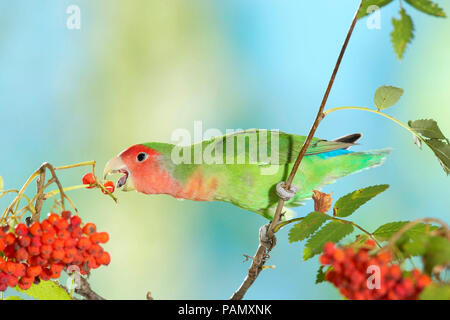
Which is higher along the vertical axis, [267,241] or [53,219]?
[53,219]

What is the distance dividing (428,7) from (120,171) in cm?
86

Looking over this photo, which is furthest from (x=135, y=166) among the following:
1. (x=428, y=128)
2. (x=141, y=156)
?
(x=428, y=128)

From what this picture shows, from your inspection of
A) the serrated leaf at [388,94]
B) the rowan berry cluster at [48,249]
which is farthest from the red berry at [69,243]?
the serrated leaf at [388,94]

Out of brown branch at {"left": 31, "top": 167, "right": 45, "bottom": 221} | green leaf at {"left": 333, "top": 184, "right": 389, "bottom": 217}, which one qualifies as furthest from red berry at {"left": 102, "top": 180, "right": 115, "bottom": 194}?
green leaf at {"left": 333, "top": 184, "right": 389, "bottom": 217}

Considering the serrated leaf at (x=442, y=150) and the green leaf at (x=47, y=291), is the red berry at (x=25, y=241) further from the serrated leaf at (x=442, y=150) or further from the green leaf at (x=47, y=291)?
the serrated leaf at (x=442, y=150)

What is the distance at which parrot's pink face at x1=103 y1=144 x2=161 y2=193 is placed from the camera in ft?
3.91

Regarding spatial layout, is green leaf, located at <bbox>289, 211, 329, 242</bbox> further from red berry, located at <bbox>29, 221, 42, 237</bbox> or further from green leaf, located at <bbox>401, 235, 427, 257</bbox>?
red berry, located at <bbox>29, 221, 42, 237</bbox>

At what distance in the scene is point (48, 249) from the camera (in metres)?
0.69

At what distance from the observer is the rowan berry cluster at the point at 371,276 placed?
0.50 m

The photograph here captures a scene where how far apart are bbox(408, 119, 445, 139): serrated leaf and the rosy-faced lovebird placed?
0.39 metres

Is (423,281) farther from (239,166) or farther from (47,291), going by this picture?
(239,166)
